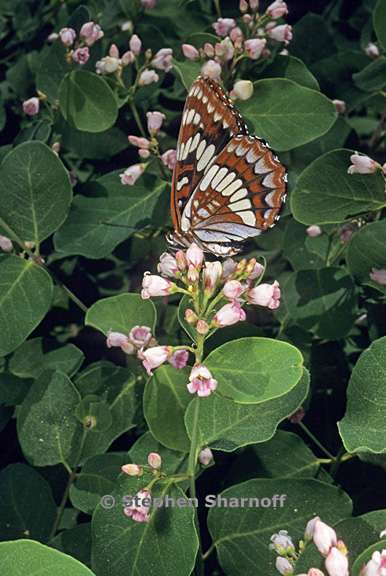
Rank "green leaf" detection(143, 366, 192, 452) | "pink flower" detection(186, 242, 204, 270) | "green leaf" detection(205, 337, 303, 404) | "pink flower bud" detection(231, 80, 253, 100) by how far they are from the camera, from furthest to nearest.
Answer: "pink flower bud" detection(231, 80, 253, 100)
"green leaf" detection(143, 366, 192, 452)
"pink flower" detection(186, 242, 204, 270)
"green leaf" detection(205, 337, 303, 404)

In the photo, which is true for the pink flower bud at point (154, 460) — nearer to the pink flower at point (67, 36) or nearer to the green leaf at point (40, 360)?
the green leaf at point (40, 360)

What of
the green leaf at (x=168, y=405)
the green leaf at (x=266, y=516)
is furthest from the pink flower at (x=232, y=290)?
the green leaf at (x=266, y=516)

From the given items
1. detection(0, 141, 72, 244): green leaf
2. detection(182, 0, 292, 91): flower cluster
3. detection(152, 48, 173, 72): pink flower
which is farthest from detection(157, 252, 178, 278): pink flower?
detection(152, 48, 173, 72): pink flower

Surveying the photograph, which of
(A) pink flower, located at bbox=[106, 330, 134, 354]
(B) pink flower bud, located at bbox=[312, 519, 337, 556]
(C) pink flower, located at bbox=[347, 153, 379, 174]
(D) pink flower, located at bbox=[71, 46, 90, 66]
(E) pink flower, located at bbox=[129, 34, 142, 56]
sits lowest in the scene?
(B) pink flower bud, located at bbox=[312, 519, 337, 556]

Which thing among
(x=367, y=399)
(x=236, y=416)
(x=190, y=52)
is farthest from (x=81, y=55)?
(x=367, y=399)

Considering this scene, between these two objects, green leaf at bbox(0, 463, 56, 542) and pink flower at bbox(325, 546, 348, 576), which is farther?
green leaf at bbox(0, 463, 56, 542)

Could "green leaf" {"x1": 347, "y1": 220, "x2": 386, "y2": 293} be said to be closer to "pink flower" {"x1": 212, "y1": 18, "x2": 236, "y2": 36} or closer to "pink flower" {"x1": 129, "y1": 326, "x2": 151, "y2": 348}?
"pink flower" {"x1": 129, "y1": 326, "x2": 151, "y2": 348}

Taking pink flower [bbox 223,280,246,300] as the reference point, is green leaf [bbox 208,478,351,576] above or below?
below
